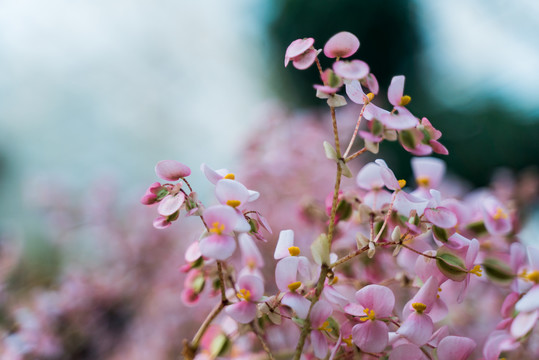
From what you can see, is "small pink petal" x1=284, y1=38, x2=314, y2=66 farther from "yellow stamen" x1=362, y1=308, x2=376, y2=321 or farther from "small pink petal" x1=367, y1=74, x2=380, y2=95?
"yellow stamen" x1=362, y1=308, x2=376, y2=321

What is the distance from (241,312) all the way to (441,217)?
5.6 inches

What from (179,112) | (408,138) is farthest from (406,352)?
(179,112)

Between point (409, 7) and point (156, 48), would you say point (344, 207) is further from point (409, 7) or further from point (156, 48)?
point (156, 48)

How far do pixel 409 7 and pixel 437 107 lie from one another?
662 millimetres

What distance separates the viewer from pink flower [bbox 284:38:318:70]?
0.25m

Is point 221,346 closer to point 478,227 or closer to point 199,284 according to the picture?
point 199,284

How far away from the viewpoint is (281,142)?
1.06 meters

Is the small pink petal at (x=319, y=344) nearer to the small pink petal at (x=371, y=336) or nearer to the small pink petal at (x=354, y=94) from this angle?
the small pink petal at (x=371, y=336)

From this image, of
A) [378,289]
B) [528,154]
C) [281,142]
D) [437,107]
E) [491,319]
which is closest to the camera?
[378,289]

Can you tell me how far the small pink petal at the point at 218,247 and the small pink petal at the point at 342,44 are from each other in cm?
13

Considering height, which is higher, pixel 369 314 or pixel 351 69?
pixel 351 69

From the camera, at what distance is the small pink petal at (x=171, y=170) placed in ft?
0.80

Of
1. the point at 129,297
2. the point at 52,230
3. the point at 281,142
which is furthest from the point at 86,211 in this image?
the point at 281,142

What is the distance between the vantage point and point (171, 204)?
0.24 metres
